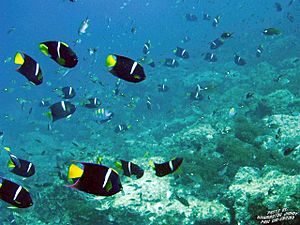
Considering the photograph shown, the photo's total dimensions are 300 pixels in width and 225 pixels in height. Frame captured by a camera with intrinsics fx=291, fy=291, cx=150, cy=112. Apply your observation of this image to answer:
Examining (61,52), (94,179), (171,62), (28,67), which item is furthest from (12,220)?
(171,62)

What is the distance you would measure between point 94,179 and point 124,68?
141 cm

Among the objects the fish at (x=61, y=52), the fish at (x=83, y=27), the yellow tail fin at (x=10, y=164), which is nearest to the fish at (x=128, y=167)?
the yellow tail fin at (x=10, y=164)

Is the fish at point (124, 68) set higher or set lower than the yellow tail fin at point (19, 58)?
higher

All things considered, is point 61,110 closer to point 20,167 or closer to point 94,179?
point 20,167

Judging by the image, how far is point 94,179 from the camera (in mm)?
2463

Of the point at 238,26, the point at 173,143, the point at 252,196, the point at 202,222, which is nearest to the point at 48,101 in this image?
the point at 173,143

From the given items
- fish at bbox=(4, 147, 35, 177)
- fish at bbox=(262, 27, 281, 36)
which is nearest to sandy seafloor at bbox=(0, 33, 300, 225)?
fish at bbox=(4, 147, 35, 177)

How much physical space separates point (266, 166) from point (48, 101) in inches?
344

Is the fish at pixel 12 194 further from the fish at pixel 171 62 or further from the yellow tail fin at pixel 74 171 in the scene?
the fish at pixel 171 62

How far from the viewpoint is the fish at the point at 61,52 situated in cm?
350

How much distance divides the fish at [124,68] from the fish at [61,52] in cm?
50

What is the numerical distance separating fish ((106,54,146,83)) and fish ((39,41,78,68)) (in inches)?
19.5

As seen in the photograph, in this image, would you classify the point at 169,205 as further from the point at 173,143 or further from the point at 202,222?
the point at 173,143

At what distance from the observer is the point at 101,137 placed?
1795 cm
